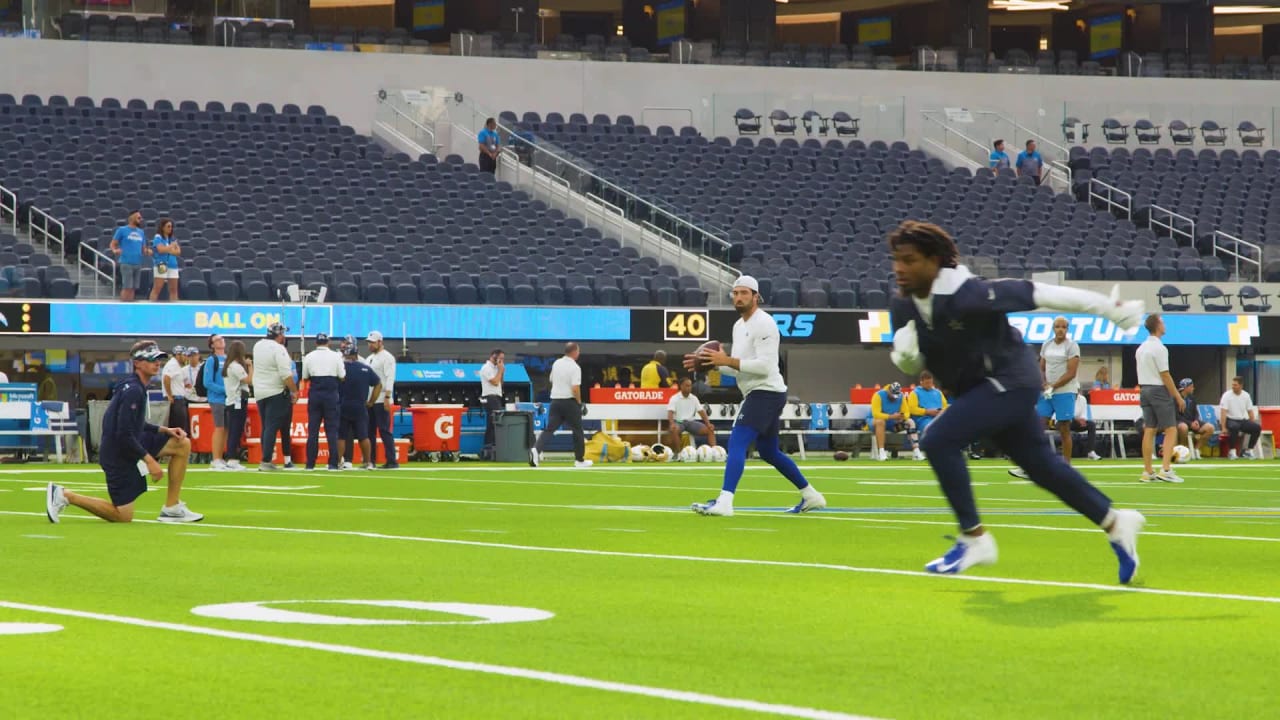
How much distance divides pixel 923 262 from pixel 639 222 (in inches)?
1264

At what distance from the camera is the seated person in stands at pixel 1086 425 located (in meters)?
31.1

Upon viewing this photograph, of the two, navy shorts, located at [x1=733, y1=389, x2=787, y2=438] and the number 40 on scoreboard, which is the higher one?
the number 40 on scoreboard

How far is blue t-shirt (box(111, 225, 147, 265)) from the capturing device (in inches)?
1275

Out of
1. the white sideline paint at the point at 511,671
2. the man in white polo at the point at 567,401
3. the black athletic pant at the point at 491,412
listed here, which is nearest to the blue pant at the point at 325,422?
the man in white polo at the point at 567,401

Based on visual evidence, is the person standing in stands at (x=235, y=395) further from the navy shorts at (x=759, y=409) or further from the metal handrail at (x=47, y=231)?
the navy shorts at (x=759, y=409)

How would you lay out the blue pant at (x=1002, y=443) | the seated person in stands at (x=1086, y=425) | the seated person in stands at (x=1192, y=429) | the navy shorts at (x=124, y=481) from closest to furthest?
the blue pant at (x=1002, y=443), the navy shorts at (x=124, y=481), the seated person in stands at (x=1086, y=425), the seated person in stands at (x=1192, y=429)

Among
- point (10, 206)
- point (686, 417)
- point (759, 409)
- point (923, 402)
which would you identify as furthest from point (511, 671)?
point (10, 206)

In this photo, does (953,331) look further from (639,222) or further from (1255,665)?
(639,222)

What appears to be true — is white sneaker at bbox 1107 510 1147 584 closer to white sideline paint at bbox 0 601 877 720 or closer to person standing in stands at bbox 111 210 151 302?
white sideline paint at bbox 0 601 877 720

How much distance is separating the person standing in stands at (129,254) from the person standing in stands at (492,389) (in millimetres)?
6300

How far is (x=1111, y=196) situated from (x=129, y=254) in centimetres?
2567

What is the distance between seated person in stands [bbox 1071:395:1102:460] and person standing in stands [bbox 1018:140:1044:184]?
52.4 feet

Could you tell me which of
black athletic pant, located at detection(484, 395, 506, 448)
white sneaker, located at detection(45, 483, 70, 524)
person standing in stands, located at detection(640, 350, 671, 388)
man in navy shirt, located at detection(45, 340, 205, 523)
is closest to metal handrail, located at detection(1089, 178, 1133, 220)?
person standing in stands, located at detection(640, 350, 671, 388)

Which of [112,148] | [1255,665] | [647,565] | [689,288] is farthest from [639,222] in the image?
[1255,665]
